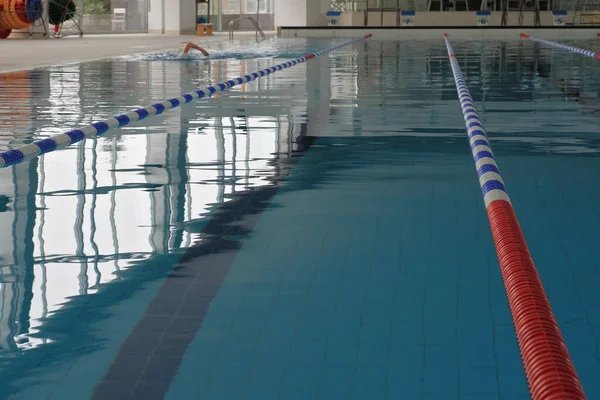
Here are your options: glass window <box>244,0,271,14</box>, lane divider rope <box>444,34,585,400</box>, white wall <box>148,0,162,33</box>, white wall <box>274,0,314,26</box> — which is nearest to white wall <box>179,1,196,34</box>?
white wall <box>148,0,162,33</box>

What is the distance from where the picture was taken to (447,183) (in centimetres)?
434

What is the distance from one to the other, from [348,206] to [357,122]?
2.97 metres

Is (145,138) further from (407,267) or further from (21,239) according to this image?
(407,267)

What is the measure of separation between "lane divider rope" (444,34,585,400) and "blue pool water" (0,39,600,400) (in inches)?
5.5

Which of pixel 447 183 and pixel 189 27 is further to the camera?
pixel 189 27

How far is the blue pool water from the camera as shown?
214cm

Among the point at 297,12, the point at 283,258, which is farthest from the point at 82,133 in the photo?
the point at 297,12

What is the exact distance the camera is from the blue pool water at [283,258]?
214 centimetres

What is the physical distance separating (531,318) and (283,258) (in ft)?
4.13

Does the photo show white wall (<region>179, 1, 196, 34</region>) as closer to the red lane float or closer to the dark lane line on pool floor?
the dark lane line on pool floor

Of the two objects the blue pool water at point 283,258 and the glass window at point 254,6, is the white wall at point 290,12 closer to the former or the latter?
the glass window at point 254,6

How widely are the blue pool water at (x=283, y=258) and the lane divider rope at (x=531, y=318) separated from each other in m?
0.14

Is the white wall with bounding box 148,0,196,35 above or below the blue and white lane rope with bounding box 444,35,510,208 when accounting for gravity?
above

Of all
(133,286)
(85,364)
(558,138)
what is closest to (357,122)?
(558,138)
